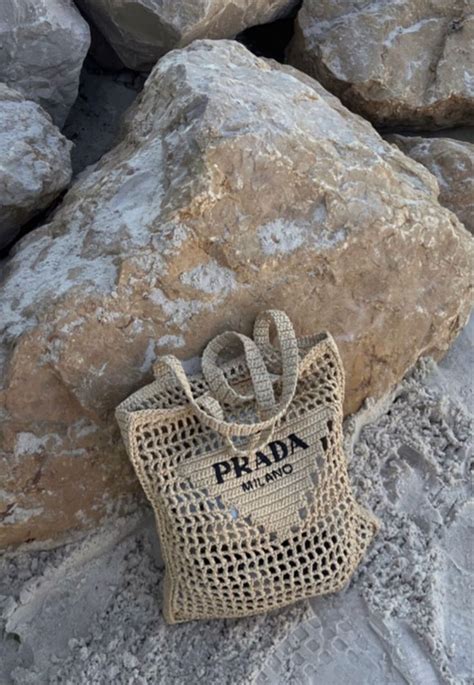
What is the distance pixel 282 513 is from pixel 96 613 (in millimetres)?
502

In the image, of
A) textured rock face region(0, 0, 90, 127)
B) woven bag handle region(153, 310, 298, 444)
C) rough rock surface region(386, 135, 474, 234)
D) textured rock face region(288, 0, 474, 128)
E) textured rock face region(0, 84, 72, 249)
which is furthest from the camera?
textured rock face region(288, 0, 474, 128)

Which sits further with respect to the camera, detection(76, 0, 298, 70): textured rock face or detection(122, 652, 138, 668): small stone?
detection(76, 0, 298, 70): textured rock face

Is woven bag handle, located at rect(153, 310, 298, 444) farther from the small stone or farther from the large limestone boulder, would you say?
the small stone

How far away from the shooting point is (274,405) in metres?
1.69

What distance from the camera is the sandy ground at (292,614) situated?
168 centimetres

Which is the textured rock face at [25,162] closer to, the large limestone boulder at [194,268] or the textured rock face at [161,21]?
the large limestone boulder at [194,268]

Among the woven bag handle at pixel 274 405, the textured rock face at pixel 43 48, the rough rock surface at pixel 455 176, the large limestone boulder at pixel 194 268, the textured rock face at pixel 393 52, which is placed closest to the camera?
the woven bag handle at pixel 274 405

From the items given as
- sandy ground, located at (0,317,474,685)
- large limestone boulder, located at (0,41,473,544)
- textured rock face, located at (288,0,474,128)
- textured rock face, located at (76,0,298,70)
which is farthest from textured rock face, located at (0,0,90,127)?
sandy ground, located at (0,317,474,685)

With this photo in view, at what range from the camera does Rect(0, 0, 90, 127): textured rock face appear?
7.67ft

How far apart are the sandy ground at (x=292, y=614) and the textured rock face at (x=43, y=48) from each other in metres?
1.38

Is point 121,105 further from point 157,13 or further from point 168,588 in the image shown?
point 168,588

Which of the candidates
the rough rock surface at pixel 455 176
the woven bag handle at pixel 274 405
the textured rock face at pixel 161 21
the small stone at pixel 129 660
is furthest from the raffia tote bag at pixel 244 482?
the textured rock face at pixel 161 21

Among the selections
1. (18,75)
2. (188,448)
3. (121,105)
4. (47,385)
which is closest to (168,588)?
(188,448)

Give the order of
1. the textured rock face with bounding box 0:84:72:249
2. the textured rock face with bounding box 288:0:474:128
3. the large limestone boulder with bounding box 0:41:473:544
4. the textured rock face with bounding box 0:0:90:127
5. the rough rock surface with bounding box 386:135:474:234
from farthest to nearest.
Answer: the textured rock face with bounding box 288:0:474:128 < the rough rock surface with bounding box 386:135:474:234 < the textured rock face with bounding box 0:0:90:127 < the textured rock face with bounding box 0:84:72:249 < the large limestone boulder with bounding box 0:41:473:544
